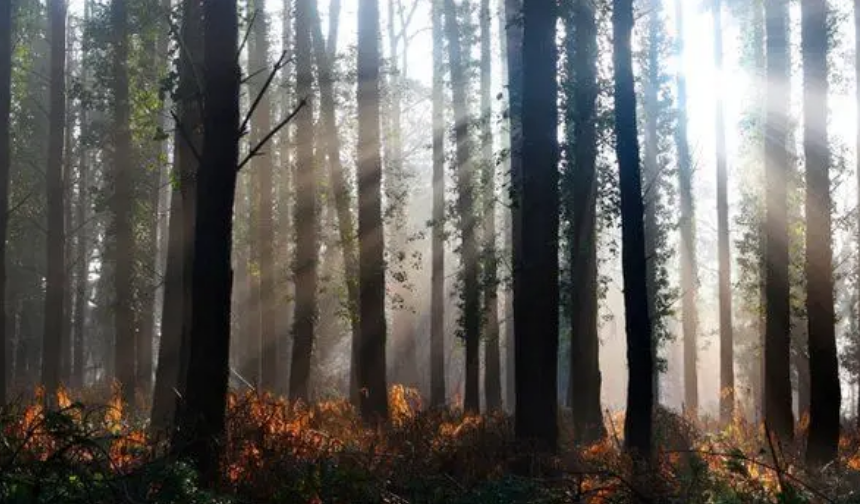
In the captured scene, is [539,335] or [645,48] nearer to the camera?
[539,335]

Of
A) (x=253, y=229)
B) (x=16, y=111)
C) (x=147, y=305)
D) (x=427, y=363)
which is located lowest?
(x=427, y=363)

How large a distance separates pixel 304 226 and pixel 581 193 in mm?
6627

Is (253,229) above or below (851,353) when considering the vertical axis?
above

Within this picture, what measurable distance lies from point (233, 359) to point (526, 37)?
106 ft

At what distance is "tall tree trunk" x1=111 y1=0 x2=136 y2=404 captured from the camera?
20.8 m

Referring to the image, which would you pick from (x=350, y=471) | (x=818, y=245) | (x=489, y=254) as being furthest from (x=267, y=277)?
(x=350, y=471)

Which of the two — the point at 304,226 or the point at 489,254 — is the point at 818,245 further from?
the point at 304,226

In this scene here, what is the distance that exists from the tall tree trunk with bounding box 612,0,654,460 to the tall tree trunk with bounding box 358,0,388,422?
18.2 ft

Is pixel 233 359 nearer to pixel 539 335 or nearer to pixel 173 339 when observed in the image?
pixel 173 339

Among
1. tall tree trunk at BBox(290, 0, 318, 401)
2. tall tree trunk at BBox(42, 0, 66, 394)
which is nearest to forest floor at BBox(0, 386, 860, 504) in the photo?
tall tree trunk at BBox(290, 0, 318, 401)

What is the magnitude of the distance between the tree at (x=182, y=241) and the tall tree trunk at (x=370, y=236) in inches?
131

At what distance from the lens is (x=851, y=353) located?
37656 millimetres

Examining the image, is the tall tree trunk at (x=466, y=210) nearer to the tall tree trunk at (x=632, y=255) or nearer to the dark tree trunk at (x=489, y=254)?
the dark tree trunk at (x=489, y=254)

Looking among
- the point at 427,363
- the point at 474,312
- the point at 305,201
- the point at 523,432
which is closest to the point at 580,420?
the point at 474,312
